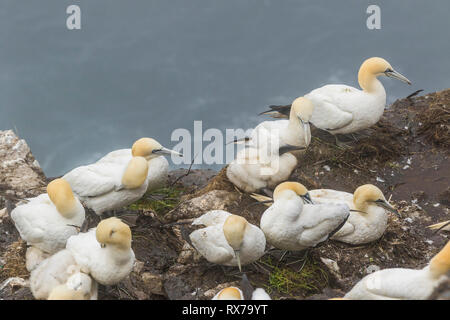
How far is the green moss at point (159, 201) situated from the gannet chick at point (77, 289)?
2.29 metres

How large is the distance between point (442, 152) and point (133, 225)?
379cm

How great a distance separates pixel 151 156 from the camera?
808 cm

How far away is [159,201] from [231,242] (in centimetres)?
220

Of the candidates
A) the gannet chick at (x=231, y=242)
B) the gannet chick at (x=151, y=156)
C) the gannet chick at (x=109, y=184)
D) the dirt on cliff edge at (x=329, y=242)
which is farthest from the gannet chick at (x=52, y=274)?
the gannet chick at (x=151, y=156)

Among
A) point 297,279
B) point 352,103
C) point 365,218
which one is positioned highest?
point 352,103

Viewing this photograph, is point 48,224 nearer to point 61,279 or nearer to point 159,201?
point 61,279

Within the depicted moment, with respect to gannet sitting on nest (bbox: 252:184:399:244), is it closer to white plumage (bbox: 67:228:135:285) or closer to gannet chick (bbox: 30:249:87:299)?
white plumage (bbox: 67:228:135:285)

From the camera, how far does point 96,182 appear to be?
7.31 meters

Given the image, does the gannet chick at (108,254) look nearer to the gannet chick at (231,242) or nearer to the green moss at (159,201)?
the gannet chick at (231,242)

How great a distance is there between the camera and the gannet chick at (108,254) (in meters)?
5.65

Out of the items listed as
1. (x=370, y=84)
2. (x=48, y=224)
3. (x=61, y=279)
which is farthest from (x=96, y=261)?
(x=370, y=84)
